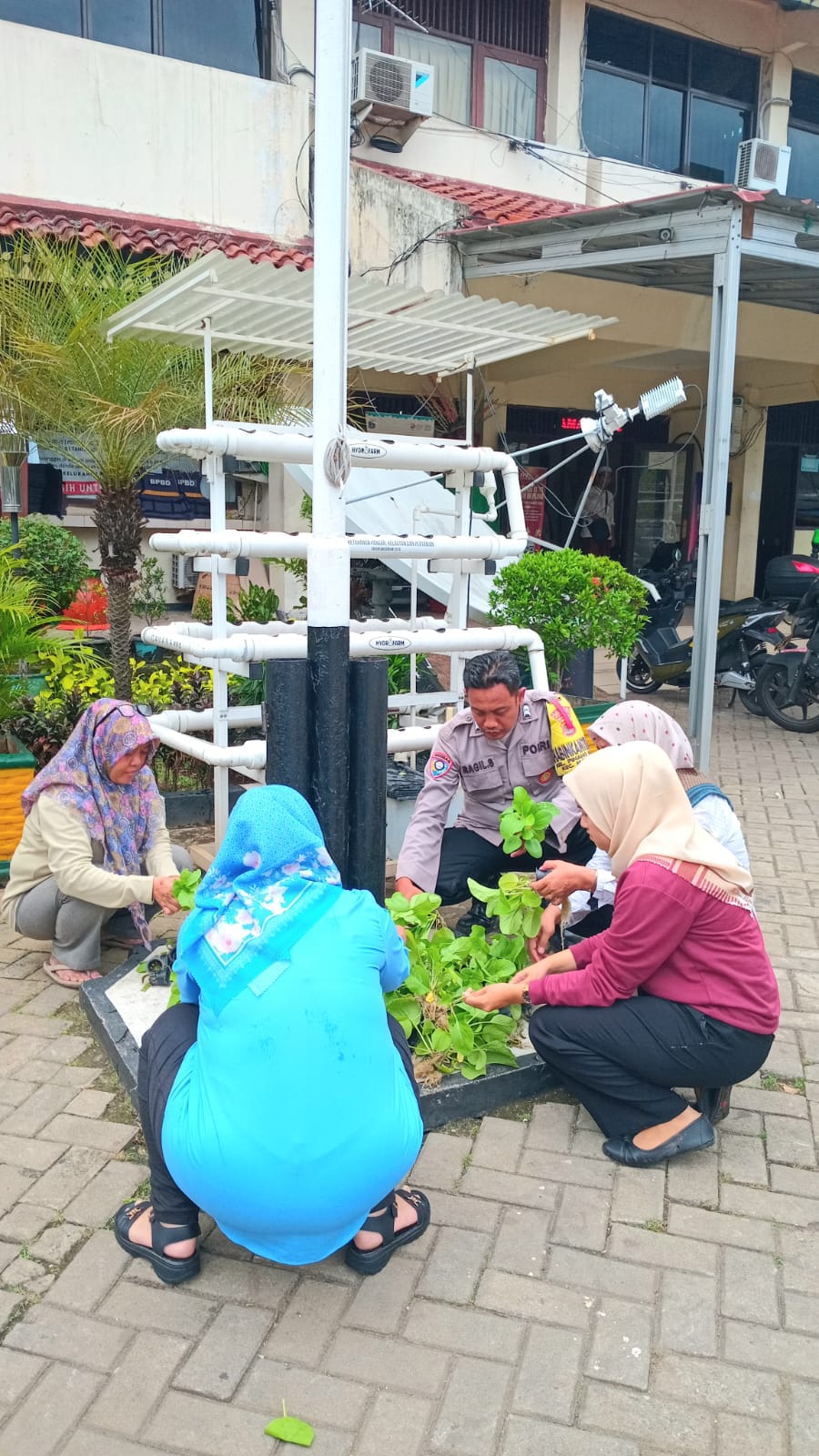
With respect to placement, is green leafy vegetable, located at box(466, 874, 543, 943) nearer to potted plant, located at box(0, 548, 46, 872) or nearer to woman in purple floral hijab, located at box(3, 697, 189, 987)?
woman in purple floral hijab, located at box(3, 697, 189, 987)

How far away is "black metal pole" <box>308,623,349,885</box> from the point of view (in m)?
2.93

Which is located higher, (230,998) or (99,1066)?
(230,998)

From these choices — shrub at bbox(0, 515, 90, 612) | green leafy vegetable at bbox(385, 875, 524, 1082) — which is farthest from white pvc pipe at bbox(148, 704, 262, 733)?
shrub at bbox(0, 515, 90, 612)

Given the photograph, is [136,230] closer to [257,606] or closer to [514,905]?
[257,606]

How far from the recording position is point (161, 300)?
445 centimetres

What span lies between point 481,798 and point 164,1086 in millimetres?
2078

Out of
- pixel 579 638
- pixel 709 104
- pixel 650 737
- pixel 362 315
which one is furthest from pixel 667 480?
pixel 650 737

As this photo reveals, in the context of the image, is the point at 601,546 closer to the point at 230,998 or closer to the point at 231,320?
the point at 231,320

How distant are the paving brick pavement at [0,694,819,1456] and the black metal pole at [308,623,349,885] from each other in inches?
38.7

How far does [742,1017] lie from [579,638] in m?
3.62

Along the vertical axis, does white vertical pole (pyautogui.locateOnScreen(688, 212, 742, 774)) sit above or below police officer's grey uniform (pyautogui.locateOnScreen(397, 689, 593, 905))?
above

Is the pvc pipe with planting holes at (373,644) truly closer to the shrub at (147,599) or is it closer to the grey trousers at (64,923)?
the grey trousers at (64,923)

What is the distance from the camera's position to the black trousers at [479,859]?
4227 millimetres

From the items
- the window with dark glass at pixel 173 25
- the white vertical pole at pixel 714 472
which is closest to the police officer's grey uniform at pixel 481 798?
the white vertical pole at pixel 714 472
